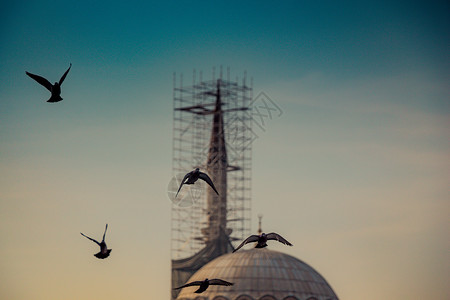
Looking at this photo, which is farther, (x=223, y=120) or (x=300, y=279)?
(x=223, y=120)

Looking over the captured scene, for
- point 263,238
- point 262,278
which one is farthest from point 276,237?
point 262,278

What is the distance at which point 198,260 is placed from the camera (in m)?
160

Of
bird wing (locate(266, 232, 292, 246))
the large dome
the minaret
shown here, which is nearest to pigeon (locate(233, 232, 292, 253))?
bird wing (locate(266, 232, 292, 246))

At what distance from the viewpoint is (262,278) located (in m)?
148

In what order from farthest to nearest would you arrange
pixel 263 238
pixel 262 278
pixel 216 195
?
1. pixel 216 195
2. pixel 262 278
3. pixel 263 238

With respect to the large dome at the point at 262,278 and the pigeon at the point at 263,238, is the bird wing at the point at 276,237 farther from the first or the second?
the large dome at the point at 262,278

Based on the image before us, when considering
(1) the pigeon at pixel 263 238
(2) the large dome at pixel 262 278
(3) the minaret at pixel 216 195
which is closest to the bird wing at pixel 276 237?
(1) the pigeon at pixel 263 238

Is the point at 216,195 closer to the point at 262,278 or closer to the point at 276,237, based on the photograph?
the point at 262,278

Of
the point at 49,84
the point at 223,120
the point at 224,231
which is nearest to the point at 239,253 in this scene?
the point at 224,231

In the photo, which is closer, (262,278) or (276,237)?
(276,237)

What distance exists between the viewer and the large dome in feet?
479

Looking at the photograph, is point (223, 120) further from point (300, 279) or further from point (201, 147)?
point (300, 279)

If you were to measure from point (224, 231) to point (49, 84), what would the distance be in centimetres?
9198

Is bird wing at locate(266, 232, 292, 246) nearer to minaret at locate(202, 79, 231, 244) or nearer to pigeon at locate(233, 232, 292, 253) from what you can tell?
pigeon at locate(233, 232, 292, 253)
